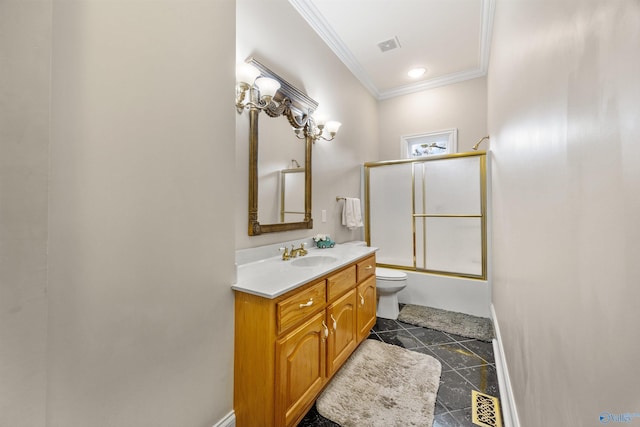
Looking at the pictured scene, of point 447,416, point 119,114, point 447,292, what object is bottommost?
point 447,416

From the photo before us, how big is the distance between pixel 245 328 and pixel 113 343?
54cm

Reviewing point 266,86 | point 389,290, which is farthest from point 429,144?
point 266,86

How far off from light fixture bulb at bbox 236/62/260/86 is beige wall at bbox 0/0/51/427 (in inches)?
42.3

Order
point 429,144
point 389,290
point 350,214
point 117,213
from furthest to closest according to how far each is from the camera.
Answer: point 429,144, point 350,214, point 389,290, point 117,213

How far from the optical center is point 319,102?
2.59m

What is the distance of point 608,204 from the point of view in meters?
0.46

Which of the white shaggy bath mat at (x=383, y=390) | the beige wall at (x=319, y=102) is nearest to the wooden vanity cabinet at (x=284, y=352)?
the white shaggy bath mat at (x=383, y=390)

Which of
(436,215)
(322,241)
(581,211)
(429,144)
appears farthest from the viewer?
(429,144)

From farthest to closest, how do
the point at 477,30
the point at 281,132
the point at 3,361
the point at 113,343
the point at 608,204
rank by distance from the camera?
the point at 477,30, the point at 281,132, the point at 113,343, the point at 3,361, the point at 608,204

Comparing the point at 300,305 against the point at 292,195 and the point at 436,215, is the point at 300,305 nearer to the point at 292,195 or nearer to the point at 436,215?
the point at 292,195

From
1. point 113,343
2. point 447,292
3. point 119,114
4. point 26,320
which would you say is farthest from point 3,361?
point 447,292

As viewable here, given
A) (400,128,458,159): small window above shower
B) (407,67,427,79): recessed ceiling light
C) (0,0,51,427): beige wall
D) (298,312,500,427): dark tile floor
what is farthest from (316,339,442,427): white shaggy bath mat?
(407,67,427,79): recessed ceiling light

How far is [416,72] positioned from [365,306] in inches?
117

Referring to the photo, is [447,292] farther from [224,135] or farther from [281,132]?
[224,135]
